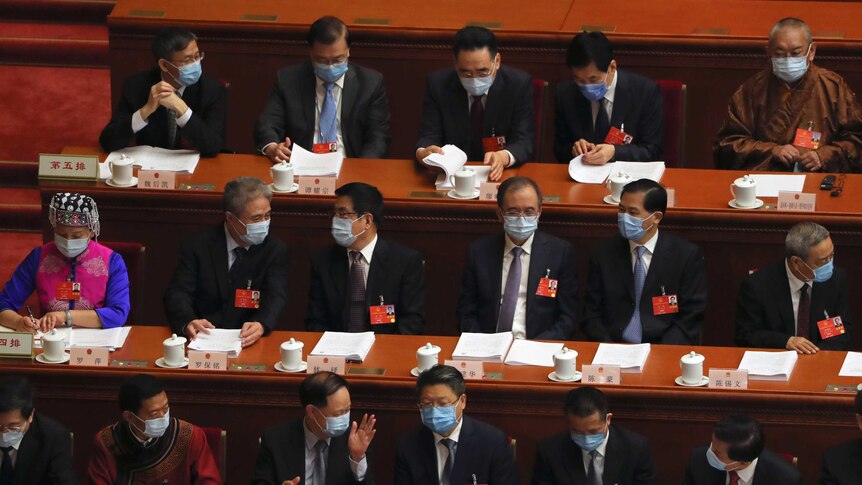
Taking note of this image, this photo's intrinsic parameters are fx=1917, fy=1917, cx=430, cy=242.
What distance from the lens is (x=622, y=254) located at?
20.0 ft

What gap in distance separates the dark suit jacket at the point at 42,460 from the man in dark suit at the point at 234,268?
687mm

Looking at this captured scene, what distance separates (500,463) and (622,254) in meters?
0.97

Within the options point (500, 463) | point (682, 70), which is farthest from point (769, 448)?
point (682, 70)

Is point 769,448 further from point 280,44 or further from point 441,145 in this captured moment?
point 280,44

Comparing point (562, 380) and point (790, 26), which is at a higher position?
point (790, 26)

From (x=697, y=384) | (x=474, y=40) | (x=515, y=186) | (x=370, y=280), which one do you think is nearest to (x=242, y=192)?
(x=370, y=280)

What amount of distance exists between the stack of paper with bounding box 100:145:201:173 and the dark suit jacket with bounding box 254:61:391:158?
289 mm

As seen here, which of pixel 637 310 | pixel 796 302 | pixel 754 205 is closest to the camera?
pixel 796 302

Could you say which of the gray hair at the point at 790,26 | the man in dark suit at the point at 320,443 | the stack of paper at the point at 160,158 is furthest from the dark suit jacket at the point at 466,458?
the gray hair at the point at 790,26

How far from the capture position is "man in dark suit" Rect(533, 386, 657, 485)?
541 cm

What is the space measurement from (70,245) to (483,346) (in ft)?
4.34

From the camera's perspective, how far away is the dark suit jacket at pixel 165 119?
6605 millimetres

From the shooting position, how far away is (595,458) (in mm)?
5457

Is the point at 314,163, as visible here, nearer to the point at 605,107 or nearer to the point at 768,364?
the point at 605,107
